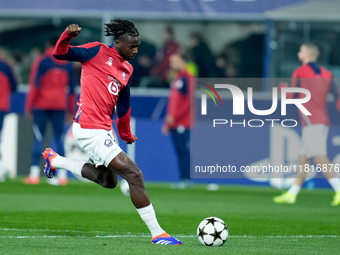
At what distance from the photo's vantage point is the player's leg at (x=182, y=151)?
15.8 m

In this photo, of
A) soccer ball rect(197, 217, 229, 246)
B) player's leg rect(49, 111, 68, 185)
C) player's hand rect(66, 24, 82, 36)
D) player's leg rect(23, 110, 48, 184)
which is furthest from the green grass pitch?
player's hand rect(66, 24, 82, 36)

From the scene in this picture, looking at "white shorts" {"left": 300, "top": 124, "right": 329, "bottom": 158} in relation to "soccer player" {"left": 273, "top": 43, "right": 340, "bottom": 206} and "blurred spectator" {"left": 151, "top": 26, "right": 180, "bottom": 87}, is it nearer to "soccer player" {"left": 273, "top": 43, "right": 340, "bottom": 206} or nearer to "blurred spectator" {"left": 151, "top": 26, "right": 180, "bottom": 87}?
"soccer player" {"left": 273, "top": 43, "right": 340, "bottom": 206}

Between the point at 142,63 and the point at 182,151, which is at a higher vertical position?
the point at 142,63

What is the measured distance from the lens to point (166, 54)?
20234mm

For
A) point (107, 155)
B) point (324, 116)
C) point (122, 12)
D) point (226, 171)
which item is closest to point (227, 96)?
point (226, 171)

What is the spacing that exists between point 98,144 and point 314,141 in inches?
230

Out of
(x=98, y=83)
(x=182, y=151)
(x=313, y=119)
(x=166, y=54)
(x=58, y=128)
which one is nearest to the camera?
(x=98, y=83)

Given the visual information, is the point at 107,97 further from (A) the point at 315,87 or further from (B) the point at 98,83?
(A) the point at 315,87

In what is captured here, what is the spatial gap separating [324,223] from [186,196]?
4.04 metres

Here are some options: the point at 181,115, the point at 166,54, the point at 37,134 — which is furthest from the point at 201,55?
the point at 37,134

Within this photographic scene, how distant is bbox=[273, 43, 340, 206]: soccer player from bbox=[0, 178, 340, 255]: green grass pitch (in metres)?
0.42

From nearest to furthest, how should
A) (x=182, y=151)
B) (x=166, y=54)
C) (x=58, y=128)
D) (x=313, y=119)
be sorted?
(x=313, y=119) → (x=58, y=128) → (x=182, y=151) → (x=166, y=54)

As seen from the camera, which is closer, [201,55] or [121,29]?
[121,29]

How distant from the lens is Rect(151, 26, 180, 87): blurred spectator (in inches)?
791
